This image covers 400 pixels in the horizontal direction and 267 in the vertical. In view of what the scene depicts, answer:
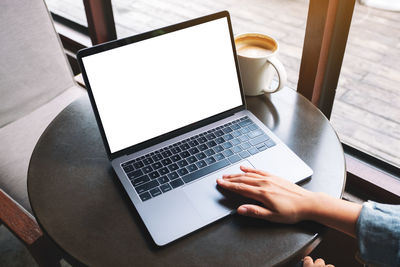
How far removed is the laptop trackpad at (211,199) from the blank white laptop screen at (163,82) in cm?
16

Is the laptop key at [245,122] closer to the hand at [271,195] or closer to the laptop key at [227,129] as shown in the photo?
the laptop key at [227,129]

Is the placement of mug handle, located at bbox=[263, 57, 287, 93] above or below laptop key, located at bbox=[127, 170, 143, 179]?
above

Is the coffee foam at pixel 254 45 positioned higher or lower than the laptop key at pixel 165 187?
higher

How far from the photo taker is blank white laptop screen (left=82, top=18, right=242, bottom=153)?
0.75m

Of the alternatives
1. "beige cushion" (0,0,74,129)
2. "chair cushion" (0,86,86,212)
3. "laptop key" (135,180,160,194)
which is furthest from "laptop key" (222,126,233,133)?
"beige cushion" (0,0,74,129)

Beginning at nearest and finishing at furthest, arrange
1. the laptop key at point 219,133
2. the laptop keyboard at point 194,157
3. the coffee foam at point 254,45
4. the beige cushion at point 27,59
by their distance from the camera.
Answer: the laptop keyboard at point 194,157 < the laptop key at point 219,133 < the coffee foam at point 254,45 < the beige cushion at point 27,59

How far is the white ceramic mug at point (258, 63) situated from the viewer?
896 millimetres

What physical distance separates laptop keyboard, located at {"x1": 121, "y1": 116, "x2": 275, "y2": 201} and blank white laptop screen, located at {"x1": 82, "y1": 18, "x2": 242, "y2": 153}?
48 millimetres

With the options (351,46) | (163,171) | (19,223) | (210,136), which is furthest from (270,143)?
(351,46)

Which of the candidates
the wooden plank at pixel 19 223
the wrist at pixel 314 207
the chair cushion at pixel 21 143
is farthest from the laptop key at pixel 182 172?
the chair cushion at pixel 21 143

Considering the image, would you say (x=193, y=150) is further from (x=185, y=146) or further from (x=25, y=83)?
(x=25, y=83)

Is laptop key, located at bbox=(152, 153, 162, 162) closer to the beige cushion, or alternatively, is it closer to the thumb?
the thumb

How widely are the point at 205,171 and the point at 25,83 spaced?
827 millimetres

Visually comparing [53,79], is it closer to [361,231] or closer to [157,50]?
[157,50]
